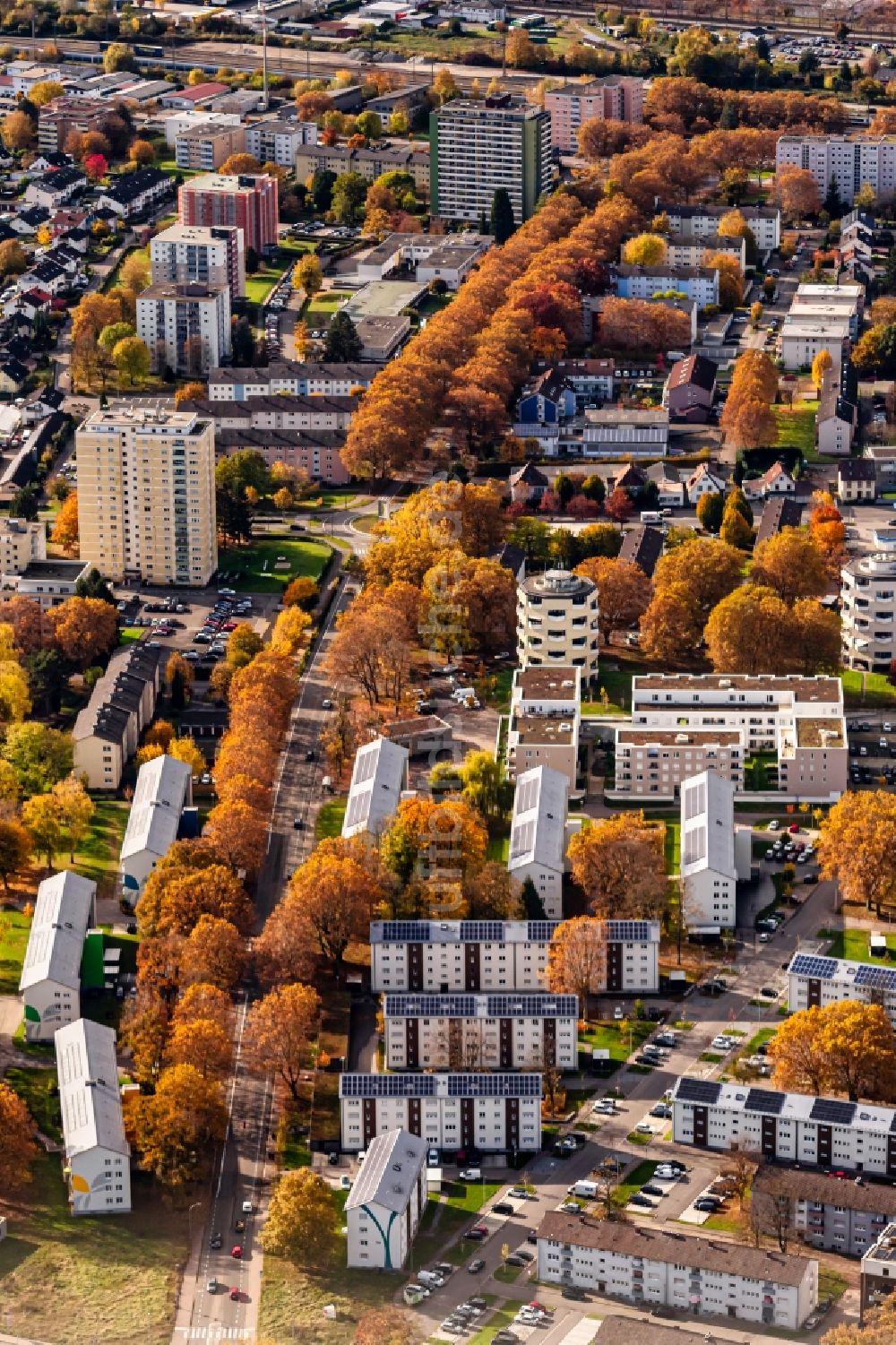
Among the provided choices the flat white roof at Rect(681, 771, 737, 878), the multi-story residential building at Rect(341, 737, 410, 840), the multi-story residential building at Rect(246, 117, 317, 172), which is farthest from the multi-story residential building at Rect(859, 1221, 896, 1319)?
the multi-story residential building at Rect(246, 117, 317, 172)

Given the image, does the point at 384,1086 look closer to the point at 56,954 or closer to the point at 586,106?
the point at 56,954

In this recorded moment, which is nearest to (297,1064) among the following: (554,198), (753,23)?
(554,198)

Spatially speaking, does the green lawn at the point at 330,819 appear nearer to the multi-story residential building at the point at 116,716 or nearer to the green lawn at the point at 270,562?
the multi-story residential building at the point at 116,716

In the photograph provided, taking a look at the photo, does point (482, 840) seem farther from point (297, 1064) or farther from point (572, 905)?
point (297, 1064)

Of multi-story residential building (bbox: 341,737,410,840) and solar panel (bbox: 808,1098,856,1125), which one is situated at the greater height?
multi-story residential building (bbox: 341,737,410,840)

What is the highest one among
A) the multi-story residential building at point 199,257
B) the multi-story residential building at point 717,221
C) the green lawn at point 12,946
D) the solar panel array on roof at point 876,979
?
the multi-story residential building at point 199,257

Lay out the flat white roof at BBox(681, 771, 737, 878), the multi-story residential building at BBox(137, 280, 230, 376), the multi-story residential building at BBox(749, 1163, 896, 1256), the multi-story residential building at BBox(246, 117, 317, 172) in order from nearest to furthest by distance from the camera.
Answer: the multi-story residential building at BBox(749, 1163, 896, 1256), the flat white roof at BBox(681, 771, 737, 878), the multi-story residential building at BBox(137, 280, 230, 376), the multi-story residential building at BBox(246, 117, 317, 172)

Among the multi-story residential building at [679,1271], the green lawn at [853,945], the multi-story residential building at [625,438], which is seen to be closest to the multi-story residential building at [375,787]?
the green lawn at [853,945]

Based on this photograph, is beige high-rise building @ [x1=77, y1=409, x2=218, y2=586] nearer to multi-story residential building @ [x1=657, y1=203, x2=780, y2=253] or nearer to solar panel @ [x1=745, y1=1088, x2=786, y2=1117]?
solar panel @ [x1=745, y1=1088, x2=786, y2=1117]
